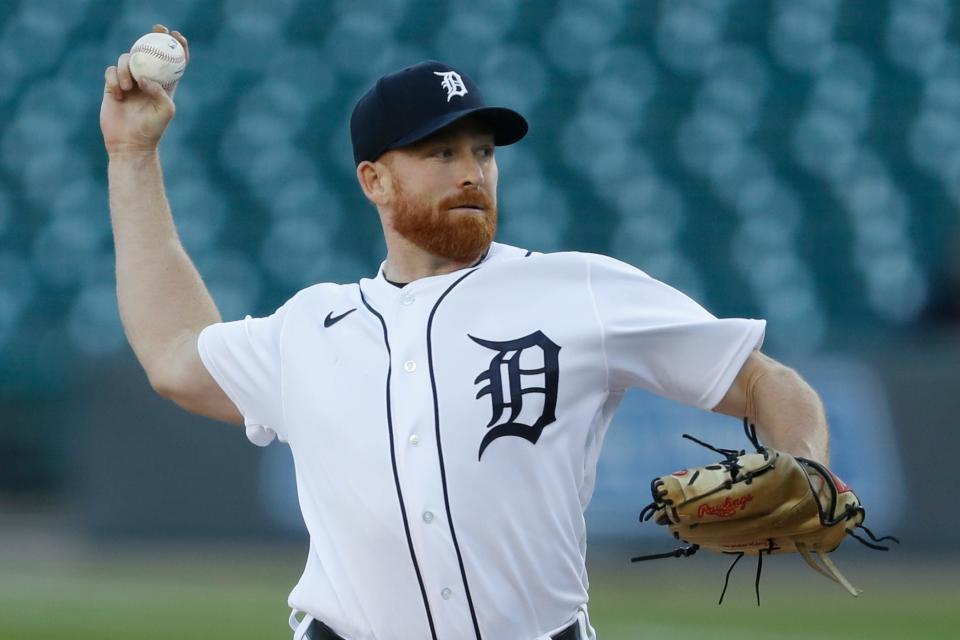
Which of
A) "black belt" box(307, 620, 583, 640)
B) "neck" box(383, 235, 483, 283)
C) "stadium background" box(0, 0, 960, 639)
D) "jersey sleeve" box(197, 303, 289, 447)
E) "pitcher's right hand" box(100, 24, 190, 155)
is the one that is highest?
"stadium background" box(0, 0, 960, 639)

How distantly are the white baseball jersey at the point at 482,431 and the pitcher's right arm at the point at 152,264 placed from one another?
0.33 m

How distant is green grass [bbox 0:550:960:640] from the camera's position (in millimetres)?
6051

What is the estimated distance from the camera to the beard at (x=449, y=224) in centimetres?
256

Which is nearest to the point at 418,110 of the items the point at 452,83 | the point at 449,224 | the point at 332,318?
the point at 452,83

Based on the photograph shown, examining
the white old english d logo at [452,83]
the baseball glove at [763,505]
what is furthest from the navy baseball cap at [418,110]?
the baseball glove at [763,505]

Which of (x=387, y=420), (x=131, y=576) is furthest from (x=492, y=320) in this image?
(x=131, y=576)

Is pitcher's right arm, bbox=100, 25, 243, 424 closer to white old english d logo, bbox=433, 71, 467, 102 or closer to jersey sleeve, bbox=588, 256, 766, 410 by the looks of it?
white old english d logo, bbox=433, 71, 467, 102

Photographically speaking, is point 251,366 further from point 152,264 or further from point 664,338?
point 664,338

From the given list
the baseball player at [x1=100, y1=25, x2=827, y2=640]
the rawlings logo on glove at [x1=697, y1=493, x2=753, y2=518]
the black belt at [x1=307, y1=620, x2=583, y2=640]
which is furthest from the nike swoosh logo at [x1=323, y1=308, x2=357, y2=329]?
the rawlings logo on glove at [x1=697, y1=493, x2=753, y2=518]

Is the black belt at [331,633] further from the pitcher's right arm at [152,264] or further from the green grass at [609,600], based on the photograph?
the green grass at [609,600]

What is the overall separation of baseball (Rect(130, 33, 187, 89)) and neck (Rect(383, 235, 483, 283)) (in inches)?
23.6

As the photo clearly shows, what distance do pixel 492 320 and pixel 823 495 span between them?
0.64 metres

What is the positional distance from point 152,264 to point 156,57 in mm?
414

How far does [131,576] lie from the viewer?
757 centimetres
